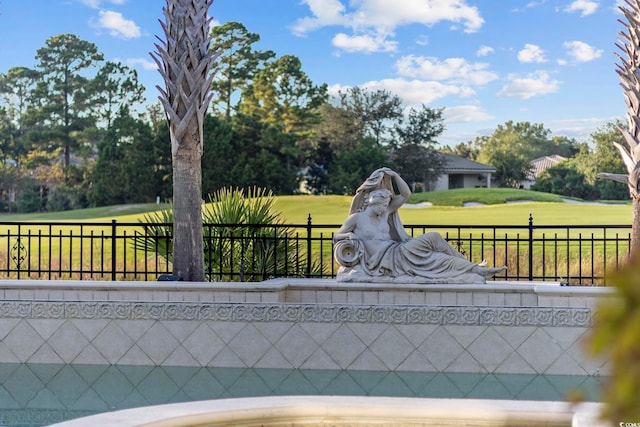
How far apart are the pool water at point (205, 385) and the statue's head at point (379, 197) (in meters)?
1.72

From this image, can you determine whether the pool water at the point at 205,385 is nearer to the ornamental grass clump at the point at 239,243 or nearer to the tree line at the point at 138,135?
the ornamental grass clump at the point at 239,243

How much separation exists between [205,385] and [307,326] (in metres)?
1.17

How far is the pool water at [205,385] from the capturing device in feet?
22.0

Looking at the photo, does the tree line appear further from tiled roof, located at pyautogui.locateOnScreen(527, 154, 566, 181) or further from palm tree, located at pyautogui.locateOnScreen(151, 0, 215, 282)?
palm tree, located at pyautogui.locateOnScreen(151, 0, 215, 282)

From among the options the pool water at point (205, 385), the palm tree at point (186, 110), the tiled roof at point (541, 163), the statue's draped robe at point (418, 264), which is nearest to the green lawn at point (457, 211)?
the tiled roof at point (541, 163)

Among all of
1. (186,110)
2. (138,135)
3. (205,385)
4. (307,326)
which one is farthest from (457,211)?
(205,385)

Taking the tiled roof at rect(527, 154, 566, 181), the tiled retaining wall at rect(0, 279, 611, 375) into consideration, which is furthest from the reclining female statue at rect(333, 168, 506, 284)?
the tiled roof at rect(527, 154, 566, 181)

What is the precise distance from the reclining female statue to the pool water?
1020 millimetres

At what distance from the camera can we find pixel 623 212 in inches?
1325

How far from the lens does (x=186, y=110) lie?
9.34 m

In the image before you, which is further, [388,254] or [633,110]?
[633,110]

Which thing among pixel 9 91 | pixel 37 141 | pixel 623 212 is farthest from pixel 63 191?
pixel 623 212

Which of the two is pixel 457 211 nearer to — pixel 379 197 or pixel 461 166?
pixel 461 166

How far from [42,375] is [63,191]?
32092 mm
